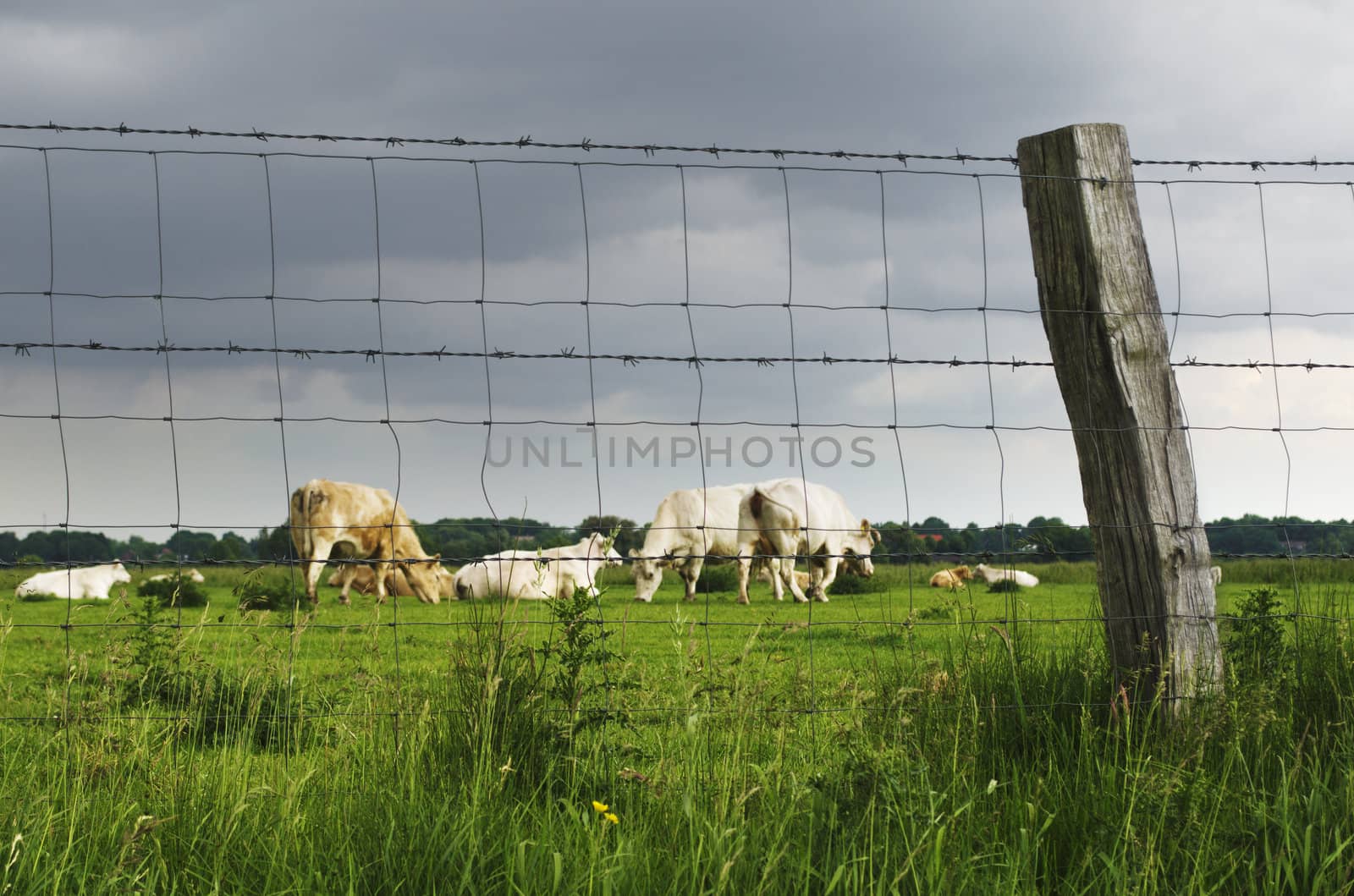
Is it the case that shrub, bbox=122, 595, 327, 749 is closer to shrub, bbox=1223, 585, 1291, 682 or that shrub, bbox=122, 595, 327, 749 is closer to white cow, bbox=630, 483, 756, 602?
shrub, bbox=1223, 585, 1291, 682

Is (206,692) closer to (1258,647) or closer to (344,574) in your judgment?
(1258,647)

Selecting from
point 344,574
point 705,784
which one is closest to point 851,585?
point 344,574

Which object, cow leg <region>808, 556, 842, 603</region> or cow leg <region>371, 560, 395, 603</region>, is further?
cow leg <region>808, 556, 842, 603</region>

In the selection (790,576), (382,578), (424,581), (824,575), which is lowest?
(824,575)

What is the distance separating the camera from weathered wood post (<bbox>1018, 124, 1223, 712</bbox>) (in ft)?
14.4

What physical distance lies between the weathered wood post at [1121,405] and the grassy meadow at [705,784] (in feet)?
0.80

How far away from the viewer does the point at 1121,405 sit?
448 cm

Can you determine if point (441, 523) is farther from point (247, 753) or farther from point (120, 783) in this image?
point (120, 783)

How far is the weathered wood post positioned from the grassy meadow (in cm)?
24

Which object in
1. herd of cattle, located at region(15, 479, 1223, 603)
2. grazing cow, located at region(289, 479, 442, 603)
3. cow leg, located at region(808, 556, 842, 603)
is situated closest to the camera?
cow leg, located at region(808, 556, 842, 603)

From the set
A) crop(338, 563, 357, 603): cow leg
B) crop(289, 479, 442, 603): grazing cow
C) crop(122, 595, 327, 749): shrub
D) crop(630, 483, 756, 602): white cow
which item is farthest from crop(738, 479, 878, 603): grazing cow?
crop(122, 595, 327, 749): shrub

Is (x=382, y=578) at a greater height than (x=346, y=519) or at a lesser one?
lesser

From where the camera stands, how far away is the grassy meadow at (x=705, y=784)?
282cm

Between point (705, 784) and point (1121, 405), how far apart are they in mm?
2494
